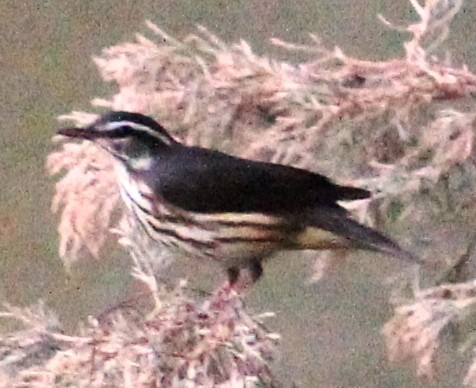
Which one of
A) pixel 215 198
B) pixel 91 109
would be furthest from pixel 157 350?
pixel 91 109

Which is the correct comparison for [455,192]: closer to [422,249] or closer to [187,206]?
[422,249]

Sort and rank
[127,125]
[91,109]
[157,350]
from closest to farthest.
Answer: [157,350], [127,125], [91,109]

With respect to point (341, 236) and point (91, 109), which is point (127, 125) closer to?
point (341, 236)

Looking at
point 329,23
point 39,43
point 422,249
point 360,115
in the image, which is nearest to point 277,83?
point 360,115

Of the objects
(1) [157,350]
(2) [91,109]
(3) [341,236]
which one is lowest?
(1) [157,350]

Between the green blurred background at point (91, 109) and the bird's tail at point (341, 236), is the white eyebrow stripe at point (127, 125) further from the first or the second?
the green blurred background at point (91, 109)

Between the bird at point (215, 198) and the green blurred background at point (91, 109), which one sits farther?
the green blurred background at point (91, 109)

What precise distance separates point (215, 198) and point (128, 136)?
86 millimetres

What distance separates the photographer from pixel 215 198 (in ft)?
2.64

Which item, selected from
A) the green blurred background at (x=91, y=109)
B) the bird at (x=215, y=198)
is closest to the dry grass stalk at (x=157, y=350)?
the bird at (x=215, y=198)

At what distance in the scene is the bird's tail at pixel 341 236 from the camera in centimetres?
74

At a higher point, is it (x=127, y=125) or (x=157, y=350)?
(x=127, y=125)

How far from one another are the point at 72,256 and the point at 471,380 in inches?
13.5

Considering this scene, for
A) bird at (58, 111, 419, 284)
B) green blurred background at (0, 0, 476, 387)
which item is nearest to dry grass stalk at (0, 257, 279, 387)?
bird at (58, 111, 419, 284)
